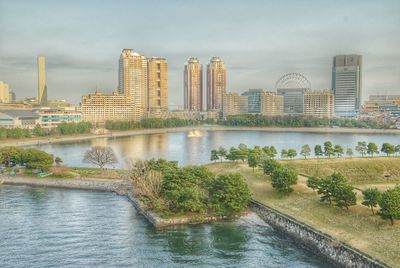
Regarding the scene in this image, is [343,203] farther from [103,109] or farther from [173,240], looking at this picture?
[103,109]

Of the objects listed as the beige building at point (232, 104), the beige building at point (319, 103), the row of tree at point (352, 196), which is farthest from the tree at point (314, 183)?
the beige building at point (232, 104)

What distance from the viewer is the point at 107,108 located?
302 feet

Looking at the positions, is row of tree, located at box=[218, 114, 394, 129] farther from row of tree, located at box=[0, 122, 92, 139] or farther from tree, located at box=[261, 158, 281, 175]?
tree, located at box=[261, 158, 281, 175]

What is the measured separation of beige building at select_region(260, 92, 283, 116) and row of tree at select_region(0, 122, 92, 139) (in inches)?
2322

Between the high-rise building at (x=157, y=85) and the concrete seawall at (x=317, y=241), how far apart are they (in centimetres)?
8692

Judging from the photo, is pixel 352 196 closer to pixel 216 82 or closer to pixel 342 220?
pixel 342 220

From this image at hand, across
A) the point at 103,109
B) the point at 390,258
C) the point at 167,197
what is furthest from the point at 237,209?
the point at 103,109

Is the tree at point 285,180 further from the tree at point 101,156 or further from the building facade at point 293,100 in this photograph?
the building facade at point 293,100

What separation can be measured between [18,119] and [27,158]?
42.4 metres

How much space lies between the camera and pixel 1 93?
12444 centimetres

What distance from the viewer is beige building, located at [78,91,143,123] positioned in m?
89.6

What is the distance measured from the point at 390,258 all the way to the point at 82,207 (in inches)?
562

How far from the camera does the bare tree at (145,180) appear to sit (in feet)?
65.8

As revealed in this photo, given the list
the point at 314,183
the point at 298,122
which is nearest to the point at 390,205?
the point at 314,183
